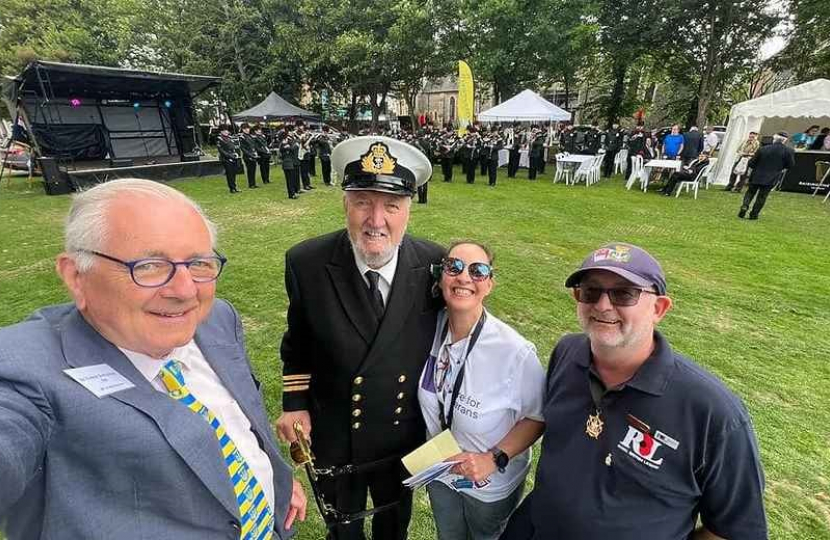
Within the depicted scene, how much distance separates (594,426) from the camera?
1501 mm

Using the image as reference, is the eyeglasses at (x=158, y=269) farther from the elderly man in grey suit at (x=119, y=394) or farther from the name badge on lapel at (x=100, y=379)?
the name badge on lapel at (x=100, y=379)

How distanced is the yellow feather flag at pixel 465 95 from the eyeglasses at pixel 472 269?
16311 mm

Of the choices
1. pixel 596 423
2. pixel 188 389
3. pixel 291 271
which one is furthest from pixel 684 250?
pixel 188 389

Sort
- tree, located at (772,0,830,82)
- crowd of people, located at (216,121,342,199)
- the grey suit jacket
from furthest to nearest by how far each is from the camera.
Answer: tree, located at (772,0,830,82), crowd of people, located at (216,121,342,199), the grey suit jacket

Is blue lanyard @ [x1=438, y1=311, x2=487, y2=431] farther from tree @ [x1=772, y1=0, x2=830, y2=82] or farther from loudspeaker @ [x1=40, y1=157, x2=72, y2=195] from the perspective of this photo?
tree @ [x1=772, y1=0, x2=830, y2=82]

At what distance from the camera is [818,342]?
4.54m

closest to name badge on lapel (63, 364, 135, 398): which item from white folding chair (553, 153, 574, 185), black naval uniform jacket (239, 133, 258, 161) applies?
black naval uniform jacket (239, 133, 258, 161)

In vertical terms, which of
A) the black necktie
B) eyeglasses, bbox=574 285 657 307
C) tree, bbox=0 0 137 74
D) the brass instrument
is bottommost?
the brass instrument

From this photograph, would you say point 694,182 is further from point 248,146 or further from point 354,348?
point 248,146

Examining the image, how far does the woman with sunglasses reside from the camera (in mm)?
1712

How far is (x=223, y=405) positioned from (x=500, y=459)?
44.7 inches

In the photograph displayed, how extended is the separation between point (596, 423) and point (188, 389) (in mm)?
1432

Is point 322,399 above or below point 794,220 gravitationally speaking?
above

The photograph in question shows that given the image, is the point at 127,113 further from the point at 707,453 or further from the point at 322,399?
the point at 707,453
